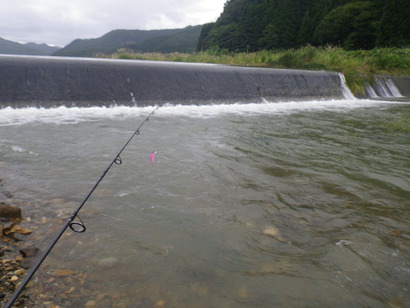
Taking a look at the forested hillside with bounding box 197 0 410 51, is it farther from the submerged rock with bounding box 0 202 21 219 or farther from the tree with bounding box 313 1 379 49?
the submerged rock with bounding box 0 202 21 219

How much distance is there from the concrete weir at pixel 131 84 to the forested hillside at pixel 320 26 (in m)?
14.8

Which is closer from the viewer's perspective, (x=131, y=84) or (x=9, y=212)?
(x=9, y=212)

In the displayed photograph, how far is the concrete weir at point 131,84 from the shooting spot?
7.39 meters

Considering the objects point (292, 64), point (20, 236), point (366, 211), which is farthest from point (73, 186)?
point (292, 64)

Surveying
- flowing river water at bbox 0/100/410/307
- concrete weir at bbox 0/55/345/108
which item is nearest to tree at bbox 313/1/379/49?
concrete weir at bbox 0/55/345/108

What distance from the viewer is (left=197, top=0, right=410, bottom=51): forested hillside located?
94.0 ft

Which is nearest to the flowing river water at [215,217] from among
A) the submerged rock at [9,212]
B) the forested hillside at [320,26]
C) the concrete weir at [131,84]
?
the submerged rock at [9,212]

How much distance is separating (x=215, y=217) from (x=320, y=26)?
40312mm

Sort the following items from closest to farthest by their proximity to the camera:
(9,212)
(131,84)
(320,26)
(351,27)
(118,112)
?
(9,212), (118,112), (131,84), (351,27), (320,26)

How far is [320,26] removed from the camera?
36750 mm

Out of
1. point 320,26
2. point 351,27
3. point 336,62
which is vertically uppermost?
point 320,26

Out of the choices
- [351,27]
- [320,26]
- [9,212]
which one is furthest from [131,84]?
[320,26]

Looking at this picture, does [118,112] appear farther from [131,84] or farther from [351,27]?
[351,27]

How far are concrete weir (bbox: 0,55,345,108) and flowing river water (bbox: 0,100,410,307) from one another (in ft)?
7.43
